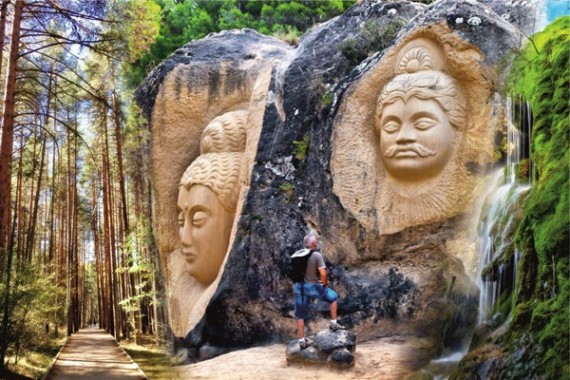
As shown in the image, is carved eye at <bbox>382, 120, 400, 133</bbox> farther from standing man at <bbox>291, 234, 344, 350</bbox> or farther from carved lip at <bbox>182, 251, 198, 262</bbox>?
carved lip at <bbox>182, 251, 198, 262</bbox>

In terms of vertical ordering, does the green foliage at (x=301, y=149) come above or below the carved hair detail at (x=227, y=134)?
below

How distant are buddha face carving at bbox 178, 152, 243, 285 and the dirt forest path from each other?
9.27 ft

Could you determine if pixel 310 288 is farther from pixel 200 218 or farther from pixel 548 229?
pixel 200 218

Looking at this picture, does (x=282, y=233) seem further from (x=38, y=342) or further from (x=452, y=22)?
(x=38, y=342)

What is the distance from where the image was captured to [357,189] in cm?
750

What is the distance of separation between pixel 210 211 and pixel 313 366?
349 cm

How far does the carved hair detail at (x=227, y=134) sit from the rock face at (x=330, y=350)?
378 cm

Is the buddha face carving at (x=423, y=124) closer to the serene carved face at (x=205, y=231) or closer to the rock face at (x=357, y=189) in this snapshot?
the rock face at (x=357, y=189)

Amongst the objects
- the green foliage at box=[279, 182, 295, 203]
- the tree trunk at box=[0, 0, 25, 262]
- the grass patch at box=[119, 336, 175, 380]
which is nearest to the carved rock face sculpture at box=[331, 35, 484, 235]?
the green foliage at box=[279, 182, 295, 203]

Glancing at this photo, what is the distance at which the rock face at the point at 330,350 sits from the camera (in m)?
5.85

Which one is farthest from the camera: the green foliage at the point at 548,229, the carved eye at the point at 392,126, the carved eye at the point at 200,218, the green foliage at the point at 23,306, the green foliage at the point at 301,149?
the green foliage at the point at 23,306

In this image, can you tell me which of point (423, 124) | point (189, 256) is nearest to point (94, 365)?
point (189, 256)

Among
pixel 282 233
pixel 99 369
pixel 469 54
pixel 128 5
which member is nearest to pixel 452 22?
pixel 469 54

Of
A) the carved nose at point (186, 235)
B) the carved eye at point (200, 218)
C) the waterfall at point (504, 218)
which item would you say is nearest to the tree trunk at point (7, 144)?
the carved nose at point (186, 235)
